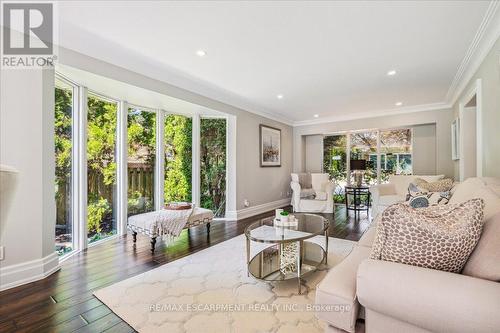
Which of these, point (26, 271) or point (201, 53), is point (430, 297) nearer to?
point (201, 53)

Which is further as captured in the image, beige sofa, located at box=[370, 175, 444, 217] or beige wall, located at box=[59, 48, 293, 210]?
beige sofa, located at box=[370, 175, 444, 217]

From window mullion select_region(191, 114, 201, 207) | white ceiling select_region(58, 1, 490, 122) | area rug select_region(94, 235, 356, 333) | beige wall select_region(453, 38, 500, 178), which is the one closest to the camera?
area rug select_region(94, 235, 356, 333)

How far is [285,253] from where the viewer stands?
7.37 ft

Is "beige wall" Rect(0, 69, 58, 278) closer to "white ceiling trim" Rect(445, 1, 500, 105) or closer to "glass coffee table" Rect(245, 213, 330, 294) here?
"glass coffee table" Rect(245, 213, 330, 294)

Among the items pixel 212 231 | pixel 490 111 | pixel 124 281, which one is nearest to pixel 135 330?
A: pixel 124 281

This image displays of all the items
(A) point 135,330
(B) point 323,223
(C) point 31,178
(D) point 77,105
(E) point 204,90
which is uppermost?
(E) point 204,90

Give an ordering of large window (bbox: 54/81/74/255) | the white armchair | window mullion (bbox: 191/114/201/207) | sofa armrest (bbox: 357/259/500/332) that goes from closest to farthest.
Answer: sofa armrest (bbox: 357/259/500/332)
large window (bbox: 54/81/74/255)
window mullion (bbox: 191/114/201/207)
the white armchair

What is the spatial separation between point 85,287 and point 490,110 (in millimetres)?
4358

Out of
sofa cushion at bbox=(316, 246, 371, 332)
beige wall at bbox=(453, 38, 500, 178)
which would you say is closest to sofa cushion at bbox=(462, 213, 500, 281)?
sofa cushion at bbox=(316, 246, 371, 332)

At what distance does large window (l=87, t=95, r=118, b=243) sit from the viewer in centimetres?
327

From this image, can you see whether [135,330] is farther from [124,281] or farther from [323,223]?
[323,223]

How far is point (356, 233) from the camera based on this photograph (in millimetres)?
3711

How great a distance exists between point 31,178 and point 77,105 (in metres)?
1.28

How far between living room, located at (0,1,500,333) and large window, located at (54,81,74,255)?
0.8 inches
